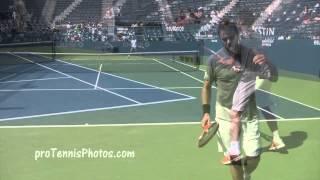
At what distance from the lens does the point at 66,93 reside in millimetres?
14984

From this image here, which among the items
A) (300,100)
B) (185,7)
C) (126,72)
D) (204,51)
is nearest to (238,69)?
(300,100)

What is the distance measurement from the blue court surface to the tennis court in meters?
0.02

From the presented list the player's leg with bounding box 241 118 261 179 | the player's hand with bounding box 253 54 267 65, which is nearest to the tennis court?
the player's leg with bounding box 241 118 261 179

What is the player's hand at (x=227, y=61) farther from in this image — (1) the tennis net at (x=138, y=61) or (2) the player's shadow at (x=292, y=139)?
(1) the tennis net at (x=138, y=61)

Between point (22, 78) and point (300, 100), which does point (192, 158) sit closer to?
point (300, 100)

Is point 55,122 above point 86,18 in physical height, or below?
below

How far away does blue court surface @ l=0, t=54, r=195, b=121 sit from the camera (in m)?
12.3

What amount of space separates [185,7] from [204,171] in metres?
16.1

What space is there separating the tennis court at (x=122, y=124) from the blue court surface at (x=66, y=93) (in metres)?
0.02

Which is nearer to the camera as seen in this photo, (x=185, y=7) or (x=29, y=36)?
(x=185, y=7)

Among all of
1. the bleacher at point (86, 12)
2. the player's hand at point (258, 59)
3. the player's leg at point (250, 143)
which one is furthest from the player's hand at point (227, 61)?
the bleacher at point (86, 12)

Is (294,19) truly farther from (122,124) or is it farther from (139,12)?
(122,124)

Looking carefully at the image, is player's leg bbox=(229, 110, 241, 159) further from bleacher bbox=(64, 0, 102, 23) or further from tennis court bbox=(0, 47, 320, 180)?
bleacher bbox=(64, 0, 102, 23)

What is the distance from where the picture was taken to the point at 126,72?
68.8 ft
